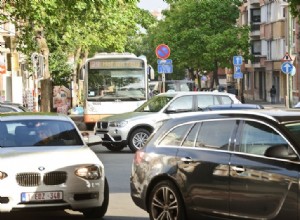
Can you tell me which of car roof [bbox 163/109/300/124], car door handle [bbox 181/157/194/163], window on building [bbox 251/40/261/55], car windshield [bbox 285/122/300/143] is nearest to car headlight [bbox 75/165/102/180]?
car door handle [bbox 181/157/194/163]

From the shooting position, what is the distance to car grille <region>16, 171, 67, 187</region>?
11375mm

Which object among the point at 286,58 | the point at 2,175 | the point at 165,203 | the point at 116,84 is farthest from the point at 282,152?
the point at 286,58

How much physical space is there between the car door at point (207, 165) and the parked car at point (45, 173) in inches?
79.4

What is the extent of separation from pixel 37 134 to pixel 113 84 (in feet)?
71.3

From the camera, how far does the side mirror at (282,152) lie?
848cm

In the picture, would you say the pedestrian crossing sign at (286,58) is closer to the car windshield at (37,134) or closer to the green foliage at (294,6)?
the green foliage at (294,6)

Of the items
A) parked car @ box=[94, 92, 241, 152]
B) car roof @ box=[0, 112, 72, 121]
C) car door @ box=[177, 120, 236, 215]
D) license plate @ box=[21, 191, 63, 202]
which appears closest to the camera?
car door @ box=[177, 120, 236, 215]

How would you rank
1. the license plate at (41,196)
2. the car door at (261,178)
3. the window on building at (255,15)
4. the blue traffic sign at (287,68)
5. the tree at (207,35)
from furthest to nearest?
the window on building at (255,15), the tree at (207,35), the blue traffic sign at (287,68), the license plate at (41,196), the car door at (261,178)

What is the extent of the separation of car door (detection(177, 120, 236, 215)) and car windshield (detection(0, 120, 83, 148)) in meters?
2.97

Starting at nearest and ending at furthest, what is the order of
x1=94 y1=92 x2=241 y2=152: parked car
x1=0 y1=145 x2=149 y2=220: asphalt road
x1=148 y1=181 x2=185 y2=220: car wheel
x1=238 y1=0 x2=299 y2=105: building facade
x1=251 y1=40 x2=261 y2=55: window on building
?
x1=148 y1=181 x2=185 y2=220: car wheel < x1=0 y1=145 x2=149 y2=220: asphalt road < x1=94 y1=92 x2=241 y2=152: parked car < x1=238 y1=0 x2=299 y2=105: building facade < x1=251 y1=40 x2=261 y2=55: window on building

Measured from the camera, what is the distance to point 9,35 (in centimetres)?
5866

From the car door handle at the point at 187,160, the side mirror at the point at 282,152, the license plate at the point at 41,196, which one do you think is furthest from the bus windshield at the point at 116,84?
the side mirror at the point at 282,152

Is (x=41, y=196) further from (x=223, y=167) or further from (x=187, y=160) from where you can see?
(x=223, y=167)

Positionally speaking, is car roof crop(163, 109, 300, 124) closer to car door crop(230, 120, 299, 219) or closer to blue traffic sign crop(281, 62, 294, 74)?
car door crop(230, 120, 299, 219)
